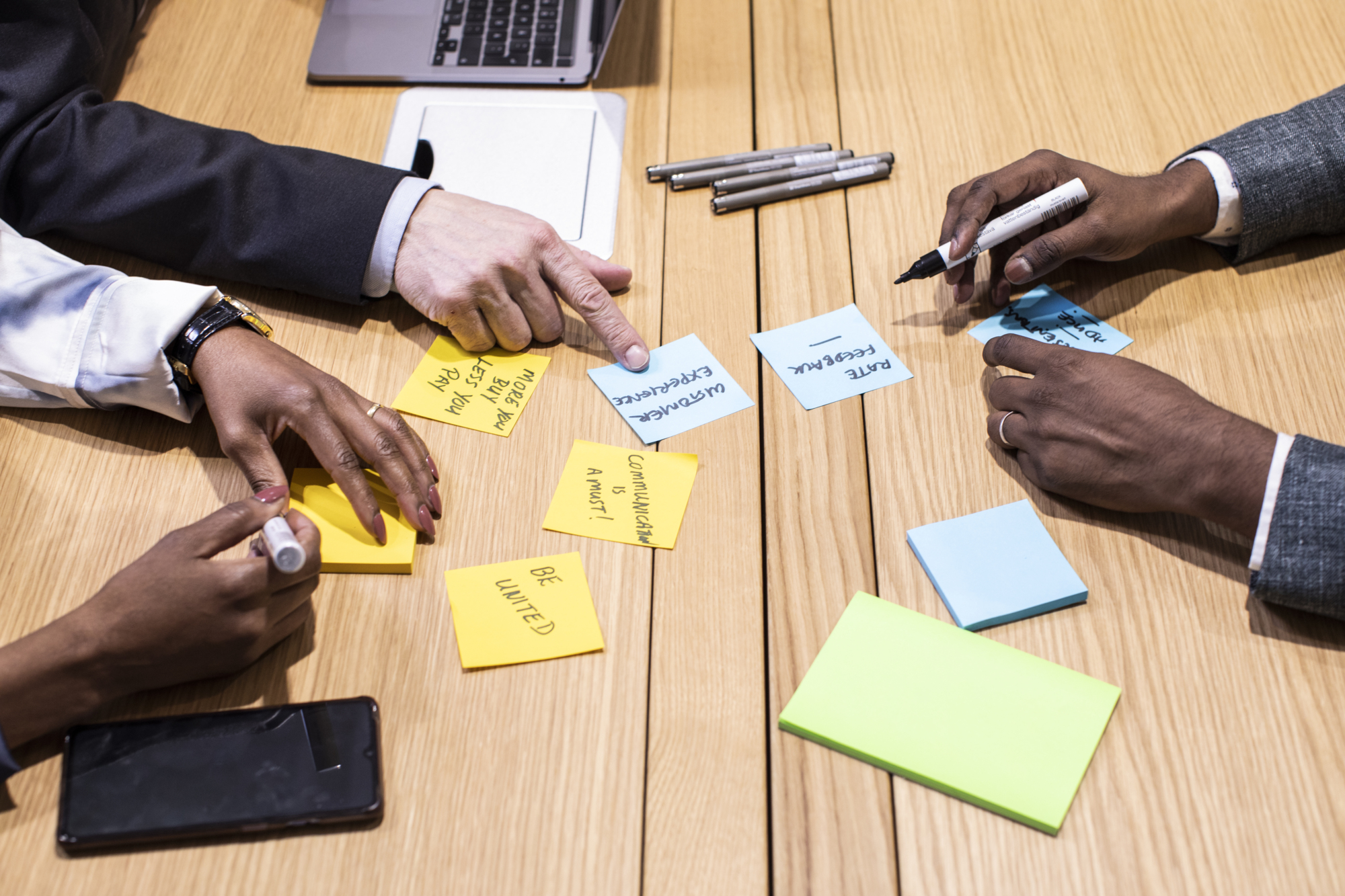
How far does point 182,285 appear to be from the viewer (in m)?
0.79

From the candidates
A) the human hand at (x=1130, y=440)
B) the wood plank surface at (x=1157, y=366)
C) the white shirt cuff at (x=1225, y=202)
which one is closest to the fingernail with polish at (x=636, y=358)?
the wood plank surface at (x=1157, y=366)

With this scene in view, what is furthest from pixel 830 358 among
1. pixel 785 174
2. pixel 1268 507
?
pixel 1268 507

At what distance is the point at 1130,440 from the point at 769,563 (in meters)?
0.30

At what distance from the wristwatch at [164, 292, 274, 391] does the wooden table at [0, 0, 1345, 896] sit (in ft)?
0.17

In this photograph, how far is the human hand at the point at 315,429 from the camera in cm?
72

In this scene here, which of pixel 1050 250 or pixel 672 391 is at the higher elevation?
pixel 1050 250

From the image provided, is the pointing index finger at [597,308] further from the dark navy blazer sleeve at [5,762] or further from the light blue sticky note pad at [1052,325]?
the dark navy blazer sleeve at [5,762]

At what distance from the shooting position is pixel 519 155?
1.03 m

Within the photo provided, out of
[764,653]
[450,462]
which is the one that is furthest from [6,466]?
[764,653]

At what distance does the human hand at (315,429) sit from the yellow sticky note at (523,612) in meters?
0.07

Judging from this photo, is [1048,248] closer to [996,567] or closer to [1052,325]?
[1052,325]

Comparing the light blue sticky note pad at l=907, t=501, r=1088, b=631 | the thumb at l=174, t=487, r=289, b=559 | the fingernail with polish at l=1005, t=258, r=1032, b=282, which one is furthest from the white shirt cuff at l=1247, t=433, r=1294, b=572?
the thumb at l=174, t=487, r=289, b=559

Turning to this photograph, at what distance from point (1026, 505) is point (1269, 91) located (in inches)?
28.9

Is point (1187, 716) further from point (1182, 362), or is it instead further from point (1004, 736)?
point (1182, 362)
